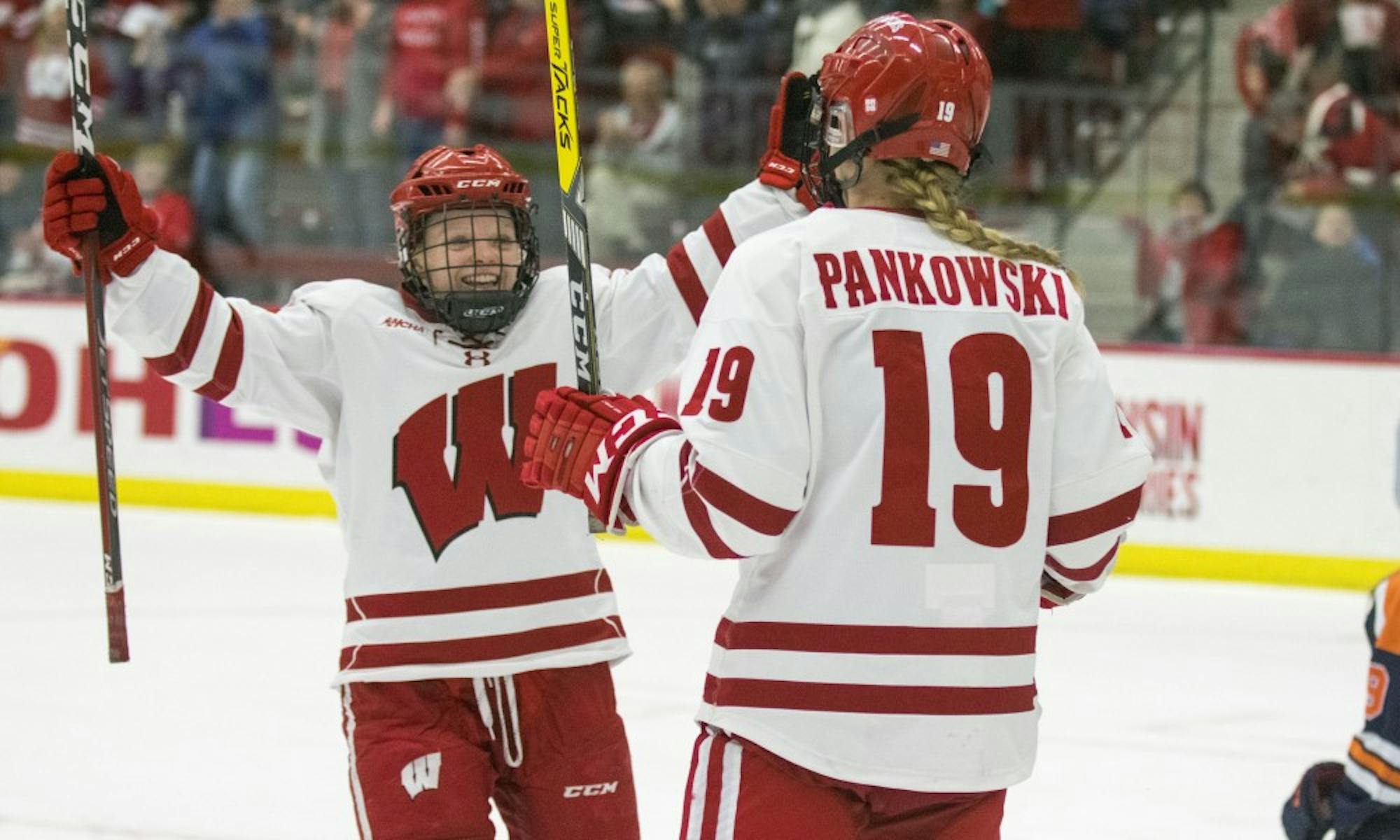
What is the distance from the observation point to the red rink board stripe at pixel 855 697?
1.80 m

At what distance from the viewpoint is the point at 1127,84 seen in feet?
24.9

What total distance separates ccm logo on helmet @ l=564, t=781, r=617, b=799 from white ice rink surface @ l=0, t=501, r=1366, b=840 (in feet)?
4.05

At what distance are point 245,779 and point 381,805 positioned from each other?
1793mm

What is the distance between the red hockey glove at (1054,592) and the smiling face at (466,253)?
0.84m

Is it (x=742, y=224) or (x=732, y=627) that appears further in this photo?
(x=742, y=224)

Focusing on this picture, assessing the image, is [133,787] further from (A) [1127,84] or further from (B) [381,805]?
(A) [1127,84]

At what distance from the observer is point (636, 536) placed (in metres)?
7.51

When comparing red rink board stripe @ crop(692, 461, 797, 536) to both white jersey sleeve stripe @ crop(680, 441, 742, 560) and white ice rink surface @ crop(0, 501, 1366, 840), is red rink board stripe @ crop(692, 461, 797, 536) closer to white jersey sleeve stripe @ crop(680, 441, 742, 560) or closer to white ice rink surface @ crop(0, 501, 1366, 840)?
white jersey sleeve stripe @ crop(680, 441, 742, 560)

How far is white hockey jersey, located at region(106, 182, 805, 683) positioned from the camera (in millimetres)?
2471

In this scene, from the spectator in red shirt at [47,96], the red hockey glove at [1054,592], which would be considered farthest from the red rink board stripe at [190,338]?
the spectator in red shirt at [47,96]

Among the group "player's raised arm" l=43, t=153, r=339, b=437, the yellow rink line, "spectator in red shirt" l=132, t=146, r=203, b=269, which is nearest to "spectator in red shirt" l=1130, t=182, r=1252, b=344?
the yellow rink line

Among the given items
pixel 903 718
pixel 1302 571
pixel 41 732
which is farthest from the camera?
pixel 1302 571

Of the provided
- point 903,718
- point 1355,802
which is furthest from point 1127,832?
point 903,718

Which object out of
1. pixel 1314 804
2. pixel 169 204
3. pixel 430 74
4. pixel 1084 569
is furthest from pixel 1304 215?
pixel 1084 569
